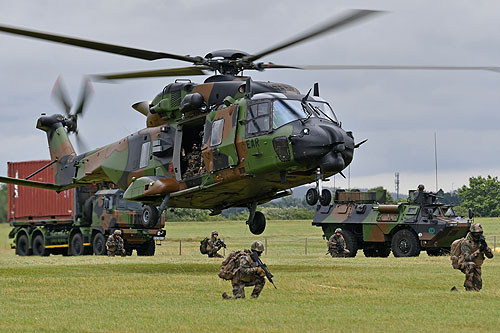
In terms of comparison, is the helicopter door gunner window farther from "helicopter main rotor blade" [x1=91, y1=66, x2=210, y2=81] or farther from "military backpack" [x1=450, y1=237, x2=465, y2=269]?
"military backpack" [x1=450, y1=237, x2=465, y2=269]

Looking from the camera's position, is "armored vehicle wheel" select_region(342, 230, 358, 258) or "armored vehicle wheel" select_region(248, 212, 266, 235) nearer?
"armored vehicle wheel" select_region(248, 212, 266, 235)

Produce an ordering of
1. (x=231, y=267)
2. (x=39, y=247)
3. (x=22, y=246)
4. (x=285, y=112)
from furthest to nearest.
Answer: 1. (x=22, y=246)
2. (x=39, y=247)
3. (x=285, y=112)
4. (x=231, y=267)

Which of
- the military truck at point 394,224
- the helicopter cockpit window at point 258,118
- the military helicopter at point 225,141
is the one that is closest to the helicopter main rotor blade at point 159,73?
the military helicopter at point 225,141

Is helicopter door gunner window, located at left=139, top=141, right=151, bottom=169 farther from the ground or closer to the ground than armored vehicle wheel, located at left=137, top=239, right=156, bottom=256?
farther from the ground

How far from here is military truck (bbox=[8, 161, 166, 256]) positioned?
34.2m

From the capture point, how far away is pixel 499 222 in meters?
70.6

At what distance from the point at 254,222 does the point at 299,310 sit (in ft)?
29.0

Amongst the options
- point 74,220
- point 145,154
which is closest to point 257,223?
point 145,154

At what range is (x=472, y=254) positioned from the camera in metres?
16.0

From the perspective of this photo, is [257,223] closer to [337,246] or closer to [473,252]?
[473,252]

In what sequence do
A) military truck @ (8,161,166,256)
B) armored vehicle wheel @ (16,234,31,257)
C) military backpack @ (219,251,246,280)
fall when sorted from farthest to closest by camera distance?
armored vehicle wheel @ (16,234,31,257) → military truck @ (8,161,166,256) → military backpack @ (219,251,246,280)

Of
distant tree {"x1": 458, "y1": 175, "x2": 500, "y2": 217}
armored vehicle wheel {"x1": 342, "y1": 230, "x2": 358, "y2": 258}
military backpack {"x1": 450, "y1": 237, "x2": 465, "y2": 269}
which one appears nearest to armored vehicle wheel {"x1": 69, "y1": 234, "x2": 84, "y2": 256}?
armored vehicle wheel {"x1": 342, "y1": 230, "x2": 358, "y2": 258}

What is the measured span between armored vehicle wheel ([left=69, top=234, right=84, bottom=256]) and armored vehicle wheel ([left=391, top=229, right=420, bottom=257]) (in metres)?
13.6

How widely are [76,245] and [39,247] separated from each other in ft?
9.74
